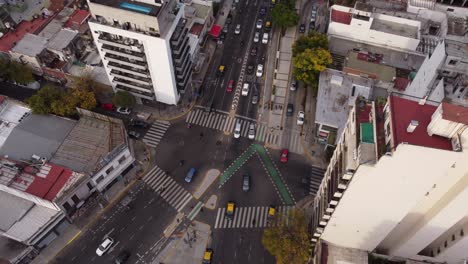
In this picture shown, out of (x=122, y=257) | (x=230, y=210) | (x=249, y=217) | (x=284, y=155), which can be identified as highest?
(x=284, y=155)

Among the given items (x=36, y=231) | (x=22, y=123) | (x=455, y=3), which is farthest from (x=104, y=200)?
(x=455, y=3)

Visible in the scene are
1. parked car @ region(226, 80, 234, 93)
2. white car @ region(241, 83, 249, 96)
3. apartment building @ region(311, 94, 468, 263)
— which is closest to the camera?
apartment building @ region(311, 94, 468, 263)

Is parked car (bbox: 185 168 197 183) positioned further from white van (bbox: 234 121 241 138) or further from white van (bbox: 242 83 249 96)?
white van (bbox: 242 83 249 96)

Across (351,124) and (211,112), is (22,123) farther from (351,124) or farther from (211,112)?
(351,124)

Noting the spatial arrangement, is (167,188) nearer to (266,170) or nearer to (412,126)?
(266,170)

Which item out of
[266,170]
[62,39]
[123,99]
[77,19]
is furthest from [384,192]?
[77,19]

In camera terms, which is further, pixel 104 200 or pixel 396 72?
pixel 396 72

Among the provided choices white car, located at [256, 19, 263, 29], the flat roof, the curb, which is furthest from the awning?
the curb
